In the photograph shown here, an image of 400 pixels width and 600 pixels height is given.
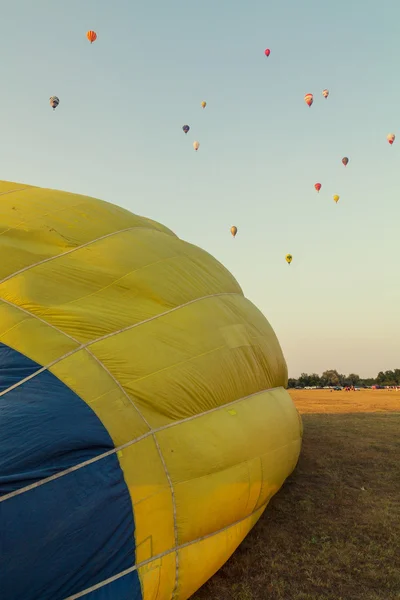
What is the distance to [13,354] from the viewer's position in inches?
137

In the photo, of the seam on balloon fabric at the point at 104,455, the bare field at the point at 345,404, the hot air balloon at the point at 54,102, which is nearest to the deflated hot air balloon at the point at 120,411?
the seam on balloon fabric at the point at 104,455

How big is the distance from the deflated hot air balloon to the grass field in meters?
0.26

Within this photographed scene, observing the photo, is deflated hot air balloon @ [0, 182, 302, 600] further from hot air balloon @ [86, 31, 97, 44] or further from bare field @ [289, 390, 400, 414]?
hot air balloon @ [86, 31, 97, 44]

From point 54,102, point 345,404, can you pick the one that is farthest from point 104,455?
point 54,102

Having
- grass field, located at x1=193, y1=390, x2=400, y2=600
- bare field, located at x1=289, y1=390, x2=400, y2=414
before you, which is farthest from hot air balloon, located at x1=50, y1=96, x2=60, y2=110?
grass field, located at x1=193, y1=390, x2=400, y2=600

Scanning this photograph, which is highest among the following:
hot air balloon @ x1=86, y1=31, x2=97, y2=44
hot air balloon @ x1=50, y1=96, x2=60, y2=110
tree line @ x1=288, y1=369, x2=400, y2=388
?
hot air balloon @ x1=86, y1=31, x2=97, y2=44

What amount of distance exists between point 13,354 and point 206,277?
2333 millimetres

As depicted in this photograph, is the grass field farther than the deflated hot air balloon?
Yes

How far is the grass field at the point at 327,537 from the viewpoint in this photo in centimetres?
379

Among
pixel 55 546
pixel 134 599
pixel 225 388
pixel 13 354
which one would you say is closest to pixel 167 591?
pixel 134 599

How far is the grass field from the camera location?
149 inches

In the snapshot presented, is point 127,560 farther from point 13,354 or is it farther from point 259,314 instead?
point 259,314

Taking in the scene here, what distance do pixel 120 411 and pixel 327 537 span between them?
2.62m

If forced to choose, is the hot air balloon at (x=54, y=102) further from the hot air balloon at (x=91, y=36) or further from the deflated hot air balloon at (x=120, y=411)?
the deflated hot air balloon at (x=120, y=411)
